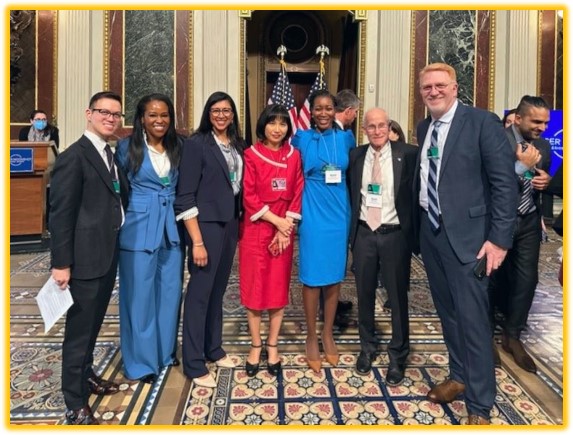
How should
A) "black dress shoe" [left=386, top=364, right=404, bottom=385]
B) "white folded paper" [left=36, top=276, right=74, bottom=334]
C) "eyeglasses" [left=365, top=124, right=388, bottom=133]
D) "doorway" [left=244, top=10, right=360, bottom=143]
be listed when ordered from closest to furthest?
"white folded paper" [left=36, top=276, right=74, bottom=334] < "eyeglasses" [left=365, top=124, right=388, bottom=133] < "black dress shoe" [left=386, top=364, right=404, bottom=385] < "doorway" [left=244, top=10, right=360, bottom=143]

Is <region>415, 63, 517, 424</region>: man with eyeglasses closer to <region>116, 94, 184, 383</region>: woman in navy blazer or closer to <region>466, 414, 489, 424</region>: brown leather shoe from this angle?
<region>466, 414, 489, 424</region>: brown leather shoe

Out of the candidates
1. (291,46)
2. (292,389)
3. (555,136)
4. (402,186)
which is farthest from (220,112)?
(291,46)

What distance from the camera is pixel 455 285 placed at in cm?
215

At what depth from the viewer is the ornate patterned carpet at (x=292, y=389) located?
2.30 meters

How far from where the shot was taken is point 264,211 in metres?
2.57

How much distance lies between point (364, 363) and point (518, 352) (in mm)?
1082

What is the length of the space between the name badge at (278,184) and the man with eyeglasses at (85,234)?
2.79 ft

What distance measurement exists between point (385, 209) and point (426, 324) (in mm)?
1512

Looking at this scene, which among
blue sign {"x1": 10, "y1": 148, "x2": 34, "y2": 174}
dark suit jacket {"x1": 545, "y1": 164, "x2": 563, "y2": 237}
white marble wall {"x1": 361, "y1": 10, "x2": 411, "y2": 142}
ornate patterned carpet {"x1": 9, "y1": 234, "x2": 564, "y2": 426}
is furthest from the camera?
white marble wall {"x1": 361, "y1": 10, "x2": 411, "y2": 142}

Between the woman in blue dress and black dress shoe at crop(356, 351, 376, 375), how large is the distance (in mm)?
255

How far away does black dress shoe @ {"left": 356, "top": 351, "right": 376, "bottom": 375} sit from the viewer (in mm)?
2766

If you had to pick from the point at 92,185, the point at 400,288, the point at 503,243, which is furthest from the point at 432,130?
the point at 92,185

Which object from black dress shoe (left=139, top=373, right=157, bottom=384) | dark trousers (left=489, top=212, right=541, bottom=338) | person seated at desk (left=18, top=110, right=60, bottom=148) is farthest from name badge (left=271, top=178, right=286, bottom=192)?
person seated at desk (left=18, top=110, right=60, bottom=148)

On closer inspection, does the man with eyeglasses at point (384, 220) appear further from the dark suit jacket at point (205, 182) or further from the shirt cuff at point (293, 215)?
the dark suit jacket at point (205, 182)
